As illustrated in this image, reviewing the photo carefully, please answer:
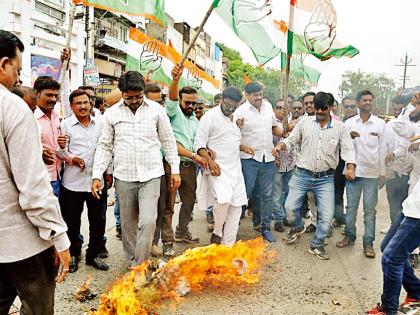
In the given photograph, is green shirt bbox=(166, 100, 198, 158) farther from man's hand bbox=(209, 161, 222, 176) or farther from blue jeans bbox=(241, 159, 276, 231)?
blue jeans bbox=(241, 159, 276, 231)

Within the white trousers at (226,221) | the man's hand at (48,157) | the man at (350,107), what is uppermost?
the man at (350,107)

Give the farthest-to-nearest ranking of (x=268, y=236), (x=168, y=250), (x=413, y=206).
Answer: (x=268, y=236), (x=168, y=250), (x=413, y=206)

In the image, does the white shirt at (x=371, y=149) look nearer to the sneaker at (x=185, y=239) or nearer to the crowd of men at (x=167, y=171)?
the crowd of men at (x=167, y=171)

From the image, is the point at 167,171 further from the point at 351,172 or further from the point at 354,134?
the point at 354,134

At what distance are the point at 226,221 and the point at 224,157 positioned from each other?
29.9 inches

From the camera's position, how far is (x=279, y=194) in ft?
20.3

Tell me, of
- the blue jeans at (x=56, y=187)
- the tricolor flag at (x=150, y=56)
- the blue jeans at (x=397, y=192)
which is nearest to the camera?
the blue jeans at (x=56, y=187)

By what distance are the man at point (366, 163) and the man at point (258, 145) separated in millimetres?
1019

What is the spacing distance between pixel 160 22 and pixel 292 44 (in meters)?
1.91

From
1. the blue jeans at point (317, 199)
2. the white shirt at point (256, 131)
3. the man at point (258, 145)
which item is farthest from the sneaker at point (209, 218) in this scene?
the blue jeans at point (317, 199)

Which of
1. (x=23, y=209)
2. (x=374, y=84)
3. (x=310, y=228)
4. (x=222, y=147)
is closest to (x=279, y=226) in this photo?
(x=310, y=228)

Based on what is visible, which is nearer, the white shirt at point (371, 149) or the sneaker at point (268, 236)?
the white shirt at point (371, 149)

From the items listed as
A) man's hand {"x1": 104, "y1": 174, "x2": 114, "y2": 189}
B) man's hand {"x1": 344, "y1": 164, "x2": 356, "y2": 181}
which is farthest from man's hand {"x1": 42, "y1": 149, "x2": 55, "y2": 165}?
man's hand {"x1": 344, "y1": 164, "x2": 356, "y2": 181}

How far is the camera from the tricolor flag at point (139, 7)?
519cm
